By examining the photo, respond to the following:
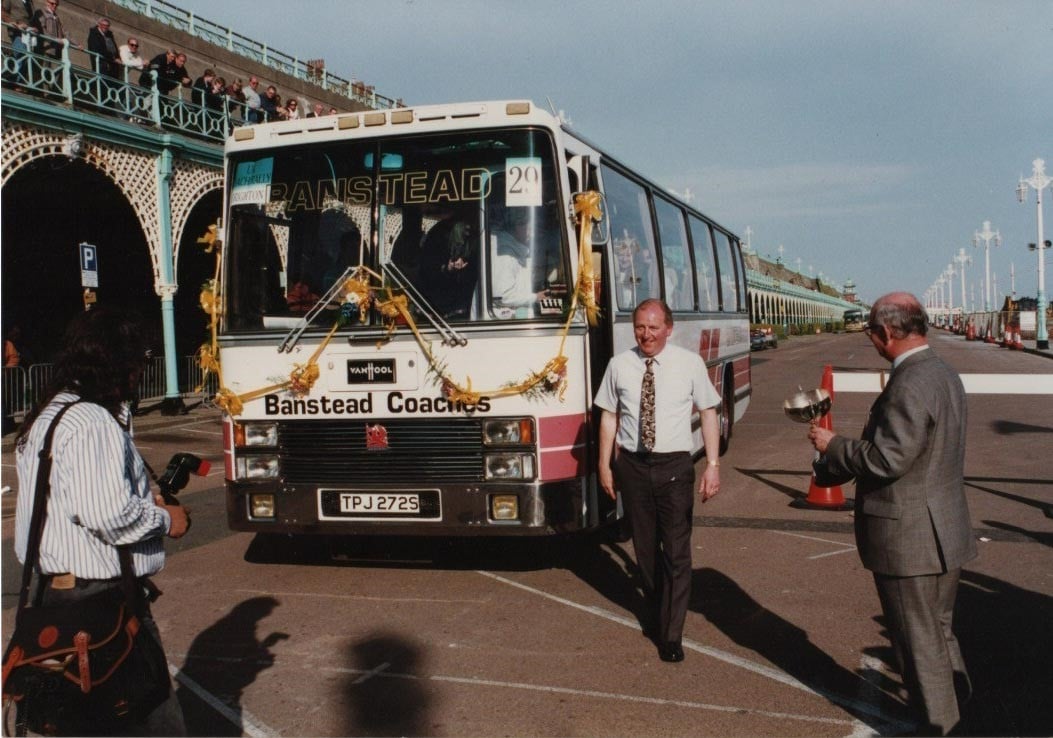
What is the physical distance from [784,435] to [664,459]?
417 inches

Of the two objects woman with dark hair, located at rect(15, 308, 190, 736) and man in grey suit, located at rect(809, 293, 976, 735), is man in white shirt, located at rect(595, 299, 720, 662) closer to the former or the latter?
man in grey suit, located at rect(809, 293, 976, 735)

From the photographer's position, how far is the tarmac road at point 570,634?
4.48m

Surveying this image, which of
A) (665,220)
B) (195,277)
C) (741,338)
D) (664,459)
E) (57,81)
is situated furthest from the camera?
(195,277)

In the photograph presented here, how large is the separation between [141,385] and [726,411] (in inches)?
493

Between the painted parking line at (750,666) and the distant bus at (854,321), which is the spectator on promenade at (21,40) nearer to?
the painted parking line at (750,666)

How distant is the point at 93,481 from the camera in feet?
9.56

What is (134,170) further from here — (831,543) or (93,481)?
(93,481)

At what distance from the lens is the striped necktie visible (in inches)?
209

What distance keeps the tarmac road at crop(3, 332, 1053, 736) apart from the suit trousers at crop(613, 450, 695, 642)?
286mm

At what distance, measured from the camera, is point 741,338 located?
1471cm

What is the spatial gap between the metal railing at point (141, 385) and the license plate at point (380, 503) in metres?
7.36

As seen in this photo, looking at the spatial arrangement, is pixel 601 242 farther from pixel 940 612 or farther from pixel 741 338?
pixel 741 338

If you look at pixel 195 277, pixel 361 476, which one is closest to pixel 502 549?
pixel 361 476

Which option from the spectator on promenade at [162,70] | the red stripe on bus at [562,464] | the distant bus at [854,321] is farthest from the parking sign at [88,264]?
the distant bus at [854,321]
